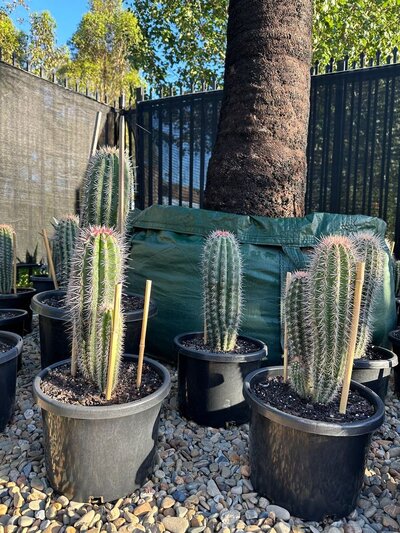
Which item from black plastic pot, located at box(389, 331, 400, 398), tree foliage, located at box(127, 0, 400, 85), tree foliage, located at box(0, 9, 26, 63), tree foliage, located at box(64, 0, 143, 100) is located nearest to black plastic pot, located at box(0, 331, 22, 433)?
black plastic pot, located at box(389, 331, 400, 398)

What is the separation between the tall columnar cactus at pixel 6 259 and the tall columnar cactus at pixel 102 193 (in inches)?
31.5

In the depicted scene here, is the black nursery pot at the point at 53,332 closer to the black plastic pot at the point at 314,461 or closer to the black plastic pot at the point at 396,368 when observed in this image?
the black plastic pot at the point at 314,461

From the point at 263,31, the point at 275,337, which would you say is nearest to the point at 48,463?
the point at 275,337

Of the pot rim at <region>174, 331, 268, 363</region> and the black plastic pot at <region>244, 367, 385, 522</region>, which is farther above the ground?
the pot rim at <region>174, 331, 268, 363</region>

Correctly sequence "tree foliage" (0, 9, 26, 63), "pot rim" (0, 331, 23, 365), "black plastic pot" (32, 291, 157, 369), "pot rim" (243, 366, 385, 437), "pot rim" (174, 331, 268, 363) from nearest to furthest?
1. "pot rim" (243, 366, 385, 437)
2. "pot rim" (0, 331, 23, 365)
3. "pot rim" (174, 331, 268, 363)
4. "black plastic pot" (32, 291, 157, 369)
5. "tree foliage" (0, 9, 26, 63)

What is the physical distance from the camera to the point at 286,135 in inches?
89.7

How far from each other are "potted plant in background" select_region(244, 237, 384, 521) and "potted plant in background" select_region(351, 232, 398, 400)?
13.0 inches

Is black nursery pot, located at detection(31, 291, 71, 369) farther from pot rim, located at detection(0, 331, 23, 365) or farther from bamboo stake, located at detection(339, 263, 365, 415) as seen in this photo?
bamboo stake, located at detection(339, 263, 365, 415)

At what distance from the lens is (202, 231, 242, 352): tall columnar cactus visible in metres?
1.75

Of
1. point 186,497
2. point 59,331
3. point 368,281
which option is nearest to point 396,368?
point 368,281

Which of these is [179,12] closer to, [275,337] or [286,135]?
[286,135]

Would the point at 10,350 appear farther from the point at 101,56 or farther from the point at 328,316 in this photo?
the point at 101,56

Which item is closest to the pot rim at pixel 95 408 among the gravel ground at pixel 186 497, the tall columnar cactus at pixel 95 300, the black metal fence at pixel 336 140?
the tall columnar cactus at pixel 95 300

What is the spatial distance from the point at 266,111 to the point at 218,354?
1485mm
